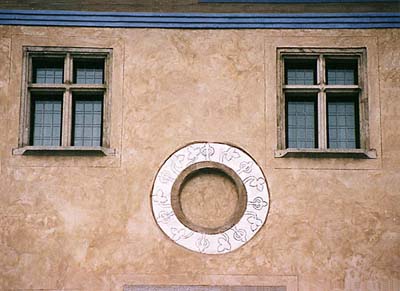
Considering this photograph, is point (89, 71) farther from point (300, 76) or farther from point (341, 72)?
point (341, 72)

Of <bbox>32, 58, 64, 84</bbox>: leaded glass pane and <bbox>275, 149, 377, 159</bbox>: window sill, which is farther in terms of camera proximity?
<bbox>32, 58, 64, 84</bbox>: leaded glass pane

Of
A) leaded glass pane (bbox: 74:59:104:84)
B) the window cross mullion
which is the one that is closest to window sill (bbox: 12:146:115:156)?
leaded glass pane (bbox: 74:59:104:84)

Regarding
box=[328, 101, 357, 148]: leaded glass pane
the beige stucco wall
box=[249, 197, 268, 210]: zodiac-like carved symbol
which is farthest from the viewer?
box=[328, 101, 357, 148]: leaded glass pane

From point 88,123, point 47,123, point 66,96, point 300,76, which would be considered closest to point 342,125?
point 300,76

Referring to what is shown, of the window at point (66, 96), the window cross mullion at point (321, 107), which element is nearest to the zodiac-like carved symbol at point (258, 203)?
the window cross mullion at point (321, 107)

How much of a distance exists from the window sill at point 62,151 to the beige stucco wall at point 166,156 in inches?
2.8

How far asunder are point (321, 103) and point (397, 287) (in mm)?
2529

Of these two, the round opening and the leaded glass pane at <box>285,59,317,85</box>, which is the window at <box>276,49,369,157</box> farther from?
the round opening

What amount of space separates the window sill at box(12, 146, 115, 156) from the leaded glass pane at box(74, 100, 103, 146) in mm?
344

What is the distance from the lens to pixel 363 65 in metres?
14.2

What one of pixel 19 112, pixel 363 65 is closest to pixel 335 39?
pixel 363 65

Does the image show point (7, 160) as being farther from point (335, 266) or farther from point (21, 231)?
point (335, 266)

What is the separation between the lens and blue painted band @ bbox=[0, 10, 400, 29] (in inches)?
563

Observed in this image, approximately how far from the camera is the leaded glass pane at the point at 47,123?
14164mm
